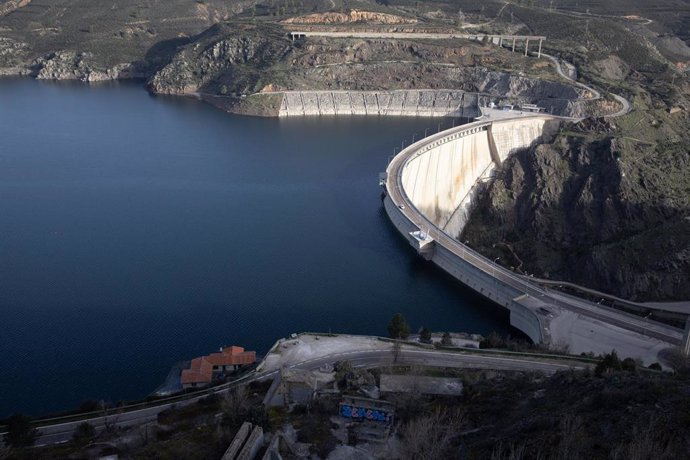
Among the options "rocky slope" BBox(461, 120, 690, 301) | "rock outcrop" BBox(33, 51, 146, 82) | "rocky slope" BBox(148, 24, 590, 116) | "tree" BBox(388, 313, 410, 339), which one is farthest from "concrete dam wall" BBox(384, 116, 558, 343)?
"rock outcrop" BBox(33, 51, 146, 82)

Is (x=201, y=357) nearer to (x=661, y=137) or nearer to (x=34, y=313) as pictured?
(x=34, y=313)

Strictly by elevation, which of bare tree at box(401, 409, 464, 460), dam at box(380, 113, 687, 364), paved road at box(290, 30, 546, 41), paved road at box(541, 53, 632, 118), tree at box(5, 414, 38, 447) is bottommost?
dam at box(380, 113, 687, 364)

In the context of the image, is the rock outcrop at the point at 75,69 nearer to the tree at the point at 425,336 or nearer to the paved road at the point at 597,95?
the paved road at the point at 597,95

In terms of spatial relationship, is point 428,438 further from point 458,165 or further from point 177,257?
point 458,165

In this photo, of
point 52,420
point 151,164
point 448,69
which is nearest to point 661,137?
point 448,69

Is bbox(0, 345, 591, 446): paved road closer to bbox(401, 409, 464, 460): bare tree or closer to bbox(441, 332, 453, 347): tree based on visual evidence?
bbox(441, 332, 453, 347): tree

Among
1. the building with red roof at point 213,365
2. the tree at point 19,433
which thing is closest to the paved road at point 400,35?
the building with red roof at point 213,365

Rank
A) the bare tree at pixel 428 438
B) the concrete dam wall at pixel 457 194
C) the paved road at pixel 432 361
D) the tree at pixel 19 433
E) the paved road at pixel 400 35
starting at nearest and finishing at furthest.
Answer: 1. the bare tree at pixel 428 438
2. the tree at pixel 19 433
3. the paved road at pixel 432 361
4. the concrete dam wall at pixel 457 194
5. the paved road at pixel 400 35
